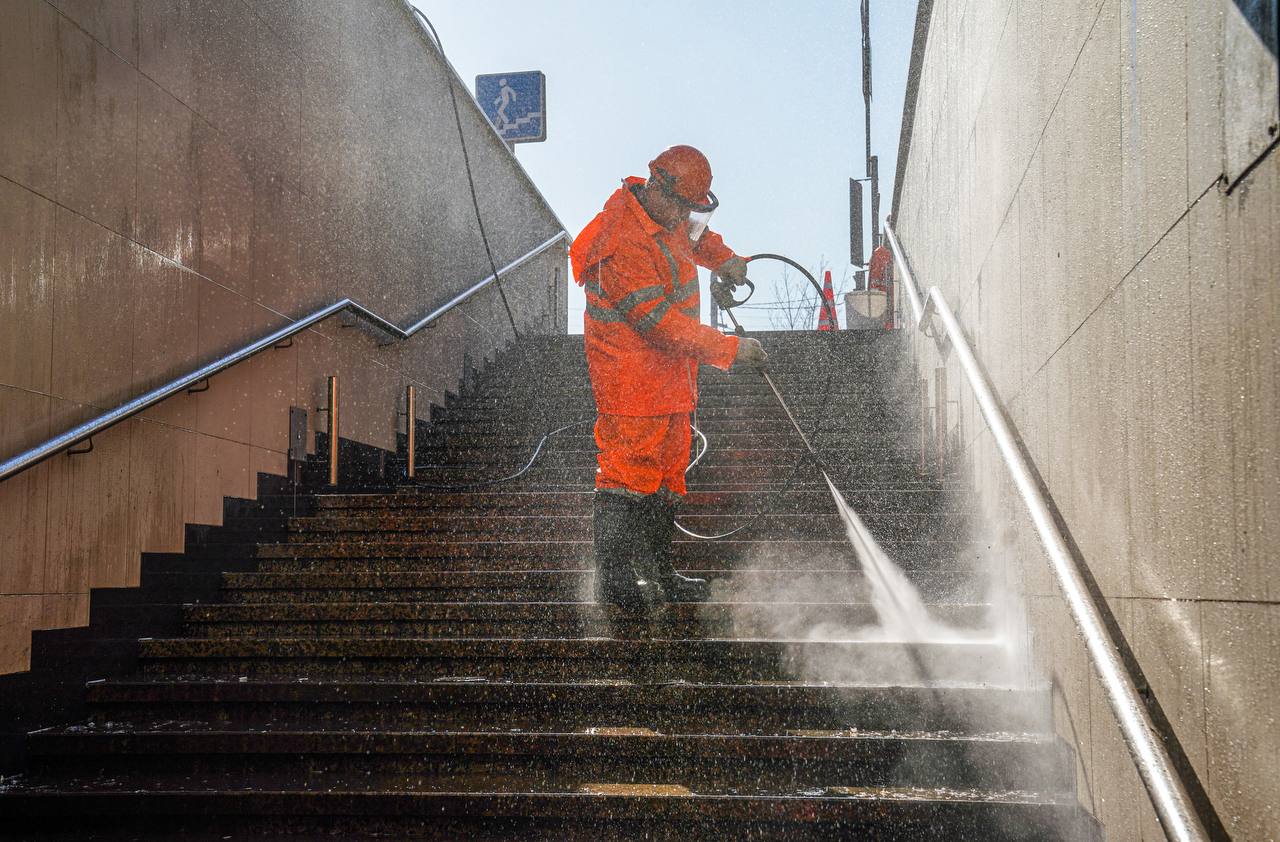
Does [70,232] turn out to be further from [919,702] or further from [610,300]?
[919,702]

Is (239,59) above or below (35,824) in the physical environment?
above

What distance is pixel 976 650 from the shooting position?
13.1 ft

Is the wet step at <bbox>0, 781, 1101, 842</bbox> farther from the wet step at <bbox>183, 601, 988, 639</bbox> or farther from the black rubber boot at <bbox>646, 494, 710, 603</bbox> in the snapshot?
the black rubber boot at <bbox>646, 494, 710, 603</bbox>

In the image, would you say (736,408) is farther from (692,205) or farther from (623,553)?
(623,553)

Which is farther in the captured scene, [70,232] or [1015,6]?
[70,232]

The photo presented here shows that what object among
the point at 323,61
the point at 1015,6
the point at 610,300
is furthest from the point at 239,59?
the point at 1015,6

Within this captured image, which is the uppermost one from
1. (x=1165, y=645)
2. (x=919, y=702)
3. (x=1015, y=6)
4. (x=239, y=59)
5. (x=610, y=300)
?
(x=239, y=59)

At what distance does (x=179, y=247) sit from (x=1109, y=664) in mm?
4338

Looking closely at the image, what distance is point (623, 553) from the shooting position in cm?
465

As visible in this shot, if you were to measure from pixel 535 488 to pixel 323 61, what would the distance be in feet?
9.55

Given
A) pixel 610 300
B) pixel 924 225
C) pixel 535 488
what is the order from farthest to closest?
pixel 924 225, pixel 535 488, pixel 610 300

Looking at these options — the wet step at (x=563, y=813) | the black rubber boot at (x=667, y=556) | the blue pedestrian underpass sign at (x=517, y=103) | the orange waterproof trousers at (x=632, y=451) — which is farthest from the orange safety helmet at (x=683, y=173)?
the blue pedestrian underpass sign at (x=517, y=103)

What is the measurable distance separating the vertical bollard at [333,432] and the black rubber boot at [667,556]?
8.42 ft

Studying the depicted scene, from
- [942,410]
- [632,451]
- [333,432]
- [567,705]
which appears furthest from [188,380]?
[942,410]
